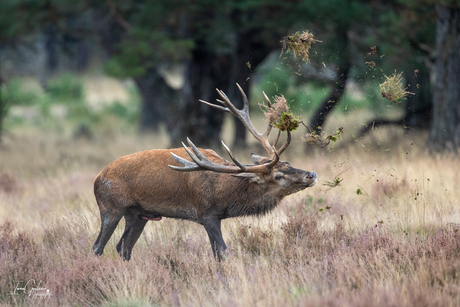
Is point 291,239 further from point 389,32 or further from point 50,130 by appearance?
point 50,130

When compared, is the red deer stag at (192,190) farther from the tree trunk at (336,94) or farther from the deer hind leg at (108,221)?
the tree trunk at (336,94)

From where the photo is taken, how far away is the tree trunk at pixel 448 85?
9133 mm

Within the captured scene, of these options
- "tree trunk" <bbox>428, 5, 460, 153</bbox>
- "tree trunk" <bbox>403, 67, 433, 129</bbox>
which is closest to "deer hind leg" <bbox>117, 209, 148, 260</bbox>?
"tree trunk" <bbox>428, 5, 460, 153</bbox>

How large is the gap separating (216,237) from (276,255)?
553 mm

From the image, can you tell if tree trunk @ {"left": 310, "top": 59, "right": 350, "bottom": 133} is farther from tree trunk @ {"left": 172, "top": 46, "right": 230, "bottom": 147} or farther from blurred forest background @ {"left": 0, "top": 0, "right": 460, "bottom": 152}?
tree trunk @ {"left": 172, "top": 46, "right": 230, "bottom": 147}

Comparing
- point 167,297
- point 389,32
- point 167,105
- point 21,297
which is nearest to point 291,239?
point 167,297

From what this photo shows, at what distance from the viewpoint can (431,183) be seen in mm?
6965

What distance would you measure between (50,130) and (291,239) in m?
17.3

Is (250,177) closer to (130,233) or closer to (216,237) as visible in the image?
(216,237)

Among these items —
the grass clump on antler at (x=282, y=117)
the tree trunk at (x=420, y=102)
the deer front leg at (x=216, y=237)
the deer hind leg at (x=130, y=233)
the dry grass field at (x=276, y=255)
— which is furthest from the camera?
the tree trunk at (x=420, y=102)

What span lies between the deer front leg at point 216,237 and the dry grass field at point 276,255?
0.11 meters

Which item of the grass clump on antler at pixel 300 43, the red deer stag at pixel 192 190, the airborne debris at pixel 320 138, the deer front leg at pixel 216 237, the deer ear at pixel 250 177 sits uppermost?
the grass clump on antler at pixel 300 43

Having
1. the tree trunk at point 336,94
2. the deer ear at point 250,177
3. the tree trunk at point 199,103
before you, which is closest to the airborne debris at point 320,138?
the tree trunk at point 336,94

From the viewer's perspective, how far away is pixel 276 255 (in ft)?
16.3
